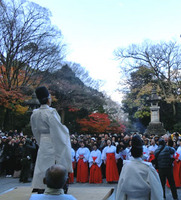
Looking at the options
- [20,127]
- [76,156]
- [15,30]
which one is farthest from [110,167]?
[20,127]

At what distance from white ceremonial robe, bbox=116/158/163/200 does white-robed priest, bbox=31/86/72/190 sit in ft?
2.73

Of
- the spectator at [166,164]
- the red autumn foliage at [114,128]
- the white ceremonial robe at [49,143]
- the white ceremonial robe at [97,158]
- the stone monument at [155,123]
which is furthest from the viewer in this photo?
the red autumn foliage at [114,128]

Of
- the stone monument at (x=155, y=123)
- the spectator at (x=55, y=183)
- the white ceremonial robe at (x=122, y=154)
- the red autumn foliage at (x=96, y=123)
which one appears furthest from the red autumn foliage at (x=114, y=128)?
the spectator at (x=55, y=183)

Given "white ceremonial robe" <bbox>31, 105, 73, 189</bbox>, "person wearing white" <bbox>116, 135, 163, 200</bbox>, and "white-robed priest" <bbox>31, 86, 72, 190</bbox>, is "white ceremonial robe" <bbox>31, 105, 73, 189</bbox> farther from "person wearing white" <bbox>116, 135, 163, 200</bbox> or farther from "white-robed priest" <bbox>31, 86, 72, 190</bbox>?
"person wearing white" <bbox>116, 135, 163, 200</bbox>

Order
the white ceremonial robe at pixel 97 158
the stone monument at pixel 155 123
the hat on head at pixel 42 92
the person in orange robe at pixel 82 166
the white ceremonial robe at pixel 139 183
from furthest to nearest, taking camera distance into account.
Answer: the stone monument at pixel 155 123 → the person in orange robe at pixel 82 166 → the white ceremonial robe at pixel 97 158 → the hat on head at pixel 42 92 → the white ceremonial robe at pixel 139 183

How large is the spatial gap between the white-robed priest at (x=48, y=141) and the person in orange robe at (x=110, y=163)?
693cm

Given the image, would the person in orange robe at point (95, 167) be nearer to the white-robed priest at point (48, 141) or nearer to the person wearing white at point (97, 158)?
the person wearing white at point (97, 158)

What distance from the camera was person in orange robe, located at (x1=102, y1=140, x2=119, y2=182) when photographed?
10.1 meters

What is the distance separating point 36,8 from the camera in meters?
21.0

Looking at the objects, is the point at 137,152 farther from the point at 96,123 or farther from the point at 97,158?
the point at 96,123

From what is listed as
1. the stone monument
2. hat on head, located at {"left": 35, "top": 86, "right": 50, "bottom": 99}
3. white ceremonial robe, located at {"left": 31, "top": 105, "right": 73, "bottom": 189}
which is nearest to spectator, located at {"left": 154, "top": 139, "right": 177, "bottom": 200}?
white ceremonial robe, located at {"left": 31, "top": 105, "right": 73, "bottom": 189}

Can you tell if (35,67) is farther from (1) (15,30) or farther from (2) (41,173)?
(2) (41,173)

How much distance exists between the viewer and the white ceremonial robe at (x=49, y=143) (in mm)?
3430

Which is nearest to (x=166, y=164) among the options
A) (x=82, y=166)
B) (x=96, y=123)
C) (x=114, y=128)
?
(x=82, y=166)
